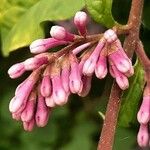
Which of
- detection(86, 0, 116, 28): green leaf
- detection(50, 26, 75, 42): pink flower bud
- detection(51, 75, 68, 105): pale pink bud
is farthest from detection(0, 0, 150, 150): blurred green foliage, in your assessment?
detection(51, 75, 68, 105): pale pink bud

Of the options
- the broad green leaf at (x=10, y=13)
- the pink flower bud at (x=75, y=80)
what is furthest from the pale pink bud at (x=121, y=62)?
the broad green leaf at (x=10, y=13)

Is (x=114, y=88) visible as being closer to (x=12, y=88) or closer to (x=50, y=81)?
(x=50, y=81)

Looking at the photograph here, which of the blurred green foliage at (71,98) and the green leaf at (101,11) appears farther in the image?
the blurred green foliage at (71,98)

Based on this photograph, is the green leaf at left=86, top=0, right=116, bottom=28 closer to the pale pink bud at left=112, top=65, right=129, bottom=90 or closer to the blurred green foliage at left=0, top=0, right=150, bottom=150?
the blurred green foliage at left=0, top=0, right=150, bottom=150

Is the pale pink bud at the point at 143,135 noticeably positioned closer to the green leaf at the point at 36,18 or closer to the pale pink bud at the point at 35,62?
the pale pink bud at the point at 35,62

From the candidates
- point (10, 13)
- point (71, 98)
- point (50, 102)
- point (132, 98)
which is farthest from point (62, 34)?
point (71, 98)

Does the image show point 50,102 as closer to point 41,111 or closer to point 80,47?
point 41,111

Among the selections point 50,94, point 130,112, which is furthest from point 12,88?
point 50,94
